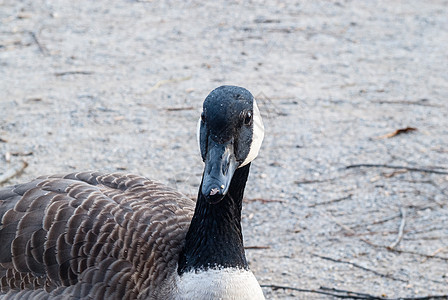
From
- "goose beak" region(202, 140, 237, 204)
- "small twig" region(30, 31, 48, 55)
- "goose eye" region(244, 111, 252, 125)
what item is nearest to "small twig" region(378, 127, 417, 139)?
"goose eye" region(244, 111, 252, 125)

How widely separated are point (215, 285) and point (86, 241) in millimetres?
721

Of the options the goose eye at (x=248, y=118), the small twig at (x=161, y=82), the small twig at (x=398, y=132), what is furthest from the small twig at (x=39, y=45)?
the goose eye at (x=248, y=118)

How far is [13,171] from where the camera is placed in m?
5.51

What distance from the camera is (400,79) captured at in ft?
26.3

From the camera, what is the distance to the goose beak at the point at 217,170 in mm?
2953

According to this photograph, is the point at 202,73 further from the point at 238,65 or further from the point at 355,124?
the point at 355,124

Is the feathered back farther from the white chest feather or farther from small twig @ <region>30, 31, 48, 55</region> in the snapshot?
small twig @ <region>30, 31, 48, 55</region>

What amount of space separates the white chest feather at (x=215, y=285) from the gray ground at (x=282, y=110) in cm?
110

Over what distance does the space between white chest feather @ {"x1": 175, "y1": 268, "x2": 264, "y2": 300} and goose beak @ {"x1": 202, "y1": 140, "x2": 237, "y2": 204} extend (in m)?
0.58

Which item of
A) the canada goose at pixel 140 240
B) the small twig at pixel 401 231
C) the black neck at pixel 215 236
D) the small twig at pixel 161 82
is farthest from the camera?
the small twig at pixel 161 82

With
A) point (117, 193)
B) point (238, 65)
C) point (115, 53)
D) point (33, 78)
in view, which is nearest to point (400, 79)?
point (238, 65)

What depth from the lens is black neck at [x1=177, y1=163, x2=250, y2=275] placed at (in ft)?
11.2

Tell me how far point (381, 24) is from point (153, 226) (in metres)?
7.31

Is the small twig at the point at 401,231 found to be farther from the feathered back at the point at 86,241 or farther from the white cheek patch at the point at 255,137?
the white cheek patch at the point at 255,137
